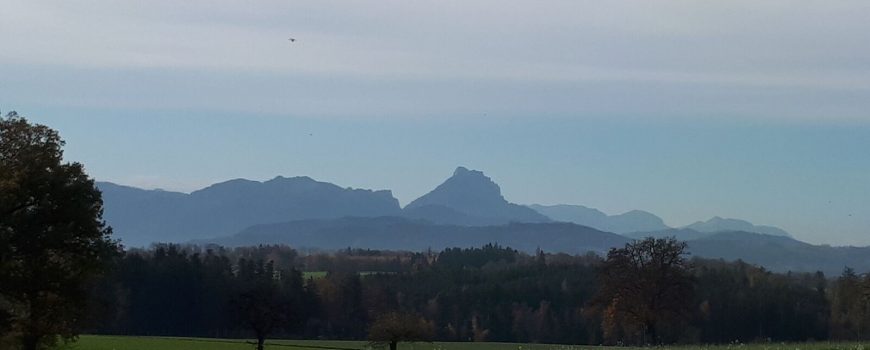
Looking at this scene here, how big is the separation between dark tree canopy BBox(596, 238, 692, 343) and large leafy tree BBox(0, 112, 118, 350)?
1550 inches

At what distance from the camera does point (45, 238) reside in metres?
39.6

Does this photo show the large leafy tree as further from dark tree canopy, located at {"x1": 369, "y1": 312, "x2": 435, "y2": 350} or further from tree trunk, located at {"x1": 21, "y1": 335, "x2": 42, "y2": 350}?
dark tree canopy, located at {"x1": 369, "y1": 312, "x2": 435, "y2": 350}

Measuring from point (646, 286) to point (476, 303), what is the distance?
213 feet

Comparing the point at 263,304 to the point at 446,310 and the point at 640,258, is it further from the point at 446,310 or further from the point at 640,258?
the point at 446,310

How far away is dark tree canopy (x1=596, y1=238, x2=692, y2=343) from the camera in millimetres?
71875

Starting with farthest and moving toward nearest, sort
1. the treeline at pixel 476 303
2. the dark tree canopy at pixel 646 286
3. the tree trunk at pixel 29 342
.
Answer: the treeline at pixel 476 303
the dark tree canopy at pixel 646 286
the tree trunk at pixel 29 342

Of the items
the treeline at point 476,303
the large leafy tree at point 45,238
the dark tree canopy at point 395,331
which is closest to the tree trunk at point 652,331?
the treeline at point 476,303

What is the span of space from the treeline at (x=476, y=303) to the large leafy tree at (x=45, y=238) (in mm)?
47663

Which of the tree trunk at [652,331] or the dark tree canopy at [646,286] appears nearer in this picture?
the dark tree canopy at [646,286]

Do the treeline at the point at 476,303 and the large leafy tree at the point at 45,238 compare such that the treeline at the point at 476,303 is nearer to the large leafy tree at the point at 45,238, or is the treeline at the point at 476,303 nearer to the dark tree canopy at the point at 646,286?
the dark tree canopy at the point at 646,286

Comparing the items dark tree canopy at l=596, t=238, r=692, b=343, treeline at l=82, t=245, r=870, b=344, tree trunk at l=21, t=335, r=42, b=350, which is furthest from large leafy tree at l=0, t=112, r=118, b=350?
treeline at l=82, t=245, r=870, b=344

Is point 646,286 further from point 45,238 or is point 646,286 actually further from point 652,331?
point 45,238

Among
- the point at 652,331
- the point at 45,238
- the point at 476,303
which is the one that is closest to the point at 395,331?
the point at 652,331

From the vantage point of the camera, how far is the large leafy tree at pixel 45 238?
39375mm
